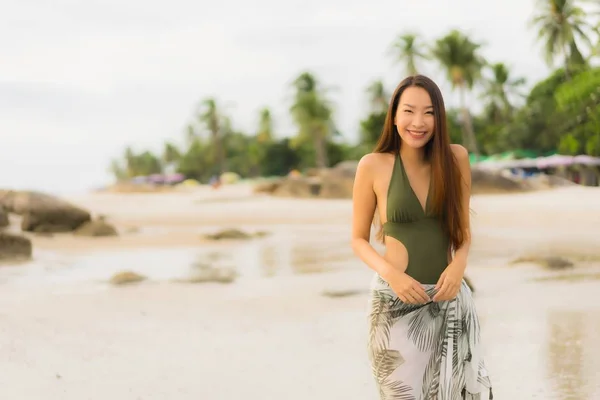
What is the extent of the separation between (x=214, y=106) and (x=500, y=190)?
45.7 meters

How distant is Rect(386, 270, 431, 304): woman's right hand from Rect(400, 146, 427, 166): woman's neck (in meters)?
0.34

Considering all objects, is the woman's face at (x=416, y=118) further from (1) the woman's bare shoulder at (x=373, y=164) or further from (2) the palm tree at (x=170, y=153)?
(2) the palm tree at (x=170, y=153)

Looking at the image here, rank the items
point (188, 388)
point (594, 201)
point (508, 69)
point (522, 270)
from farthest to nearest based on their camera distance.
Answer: point (508, 69) < point (594, 201) < point (522, 270) < point (188, 388)

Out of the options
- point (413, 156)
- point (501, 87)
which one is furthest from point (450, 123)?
point (413, 156)

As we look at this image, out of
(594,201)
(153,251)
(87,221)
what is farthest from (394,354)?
(594,201)

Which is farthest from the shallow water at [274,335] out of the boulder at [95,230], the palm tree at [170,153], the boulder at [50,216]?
the palm tree at [170,153]

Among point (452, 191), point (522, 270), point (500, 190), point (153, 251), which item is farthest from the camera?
point (500, 190)

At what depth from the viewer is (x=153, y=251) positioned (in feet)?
42.6

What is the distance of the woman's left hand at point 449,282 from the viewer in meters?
2.13

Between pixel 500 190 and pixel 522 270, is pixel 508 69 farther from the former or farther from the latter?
pixel 522 270

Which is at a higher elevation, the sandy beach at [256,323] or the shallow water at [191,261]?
the sandy beach at [256,323]

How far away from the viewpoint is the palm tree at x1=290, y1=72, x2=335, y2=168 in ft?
195

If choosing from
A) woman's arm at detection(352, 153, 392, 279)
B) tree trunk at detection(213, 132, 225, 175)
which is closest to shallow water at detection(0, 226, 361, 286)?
woman's arm at detection(352, 153, 392, 279)

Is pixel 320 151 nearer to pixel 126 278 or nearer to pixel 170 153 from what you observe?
pixel 170 153
